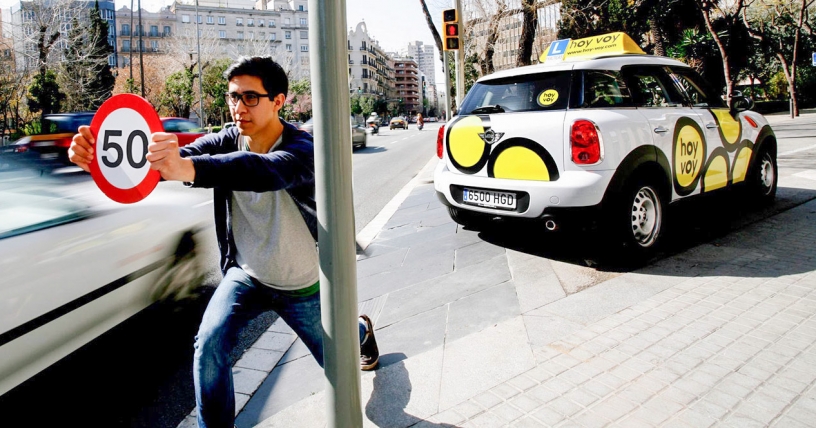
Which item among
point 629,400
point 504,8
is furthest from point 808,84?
point 629,400

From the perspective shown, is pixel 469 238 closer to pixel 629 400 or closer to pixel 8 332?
pixel 629 400

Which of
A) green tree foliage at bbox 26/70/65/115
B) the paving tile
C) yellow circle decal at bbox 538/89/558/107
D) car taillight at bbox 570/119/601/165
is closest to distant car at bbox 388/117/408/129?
green tree foliage at bbox 26/70/65/115

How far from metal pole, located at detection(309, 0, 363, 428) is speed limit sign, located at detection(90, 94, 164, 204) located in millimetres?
518

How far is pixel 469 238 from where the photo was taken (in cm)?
596

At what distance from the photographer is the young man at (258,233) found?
2.09 m

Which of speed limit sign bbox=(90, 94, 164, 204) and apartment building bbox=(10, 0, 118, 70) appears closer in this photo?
speed limit sign bbox=(90, 94, 164, 204)

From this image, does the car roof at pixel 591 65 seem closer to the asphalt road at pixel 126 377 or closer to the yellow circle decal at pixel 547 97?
the yellow circle decal at pixel 547 97

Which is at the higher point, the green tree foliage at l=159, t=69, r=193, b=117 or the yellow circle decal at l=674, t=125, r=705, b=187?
the green tree foliage at l=159, t=69, r=193, b=117

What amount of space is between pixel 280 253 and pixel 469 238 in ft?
12.6

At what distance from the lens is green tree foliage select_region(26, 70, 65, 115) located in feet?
101

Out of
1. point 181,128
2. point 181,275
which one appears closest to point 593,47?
point 181,275

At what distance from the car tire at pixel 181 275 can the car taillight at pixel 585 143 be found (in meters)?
2.94

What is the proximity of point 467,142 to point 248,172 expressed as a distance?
3.48 m

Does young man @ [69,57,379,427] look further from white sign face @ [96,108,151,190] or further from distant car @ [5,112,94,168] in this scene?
distant car @ [5,112,94,168]
